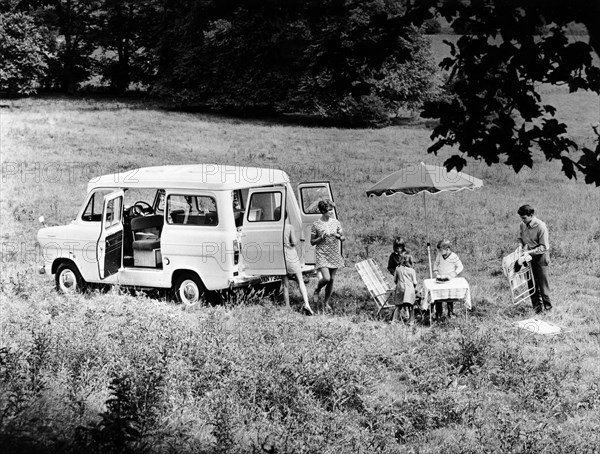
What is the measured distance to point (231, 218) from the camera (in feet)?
44.3

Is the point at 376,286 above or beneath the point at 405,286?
beneath

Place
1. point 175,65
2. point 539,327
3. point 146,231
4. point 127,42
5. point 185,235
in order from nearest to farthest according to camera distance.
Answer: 1. point 539,327
2. point 185,235
3. point 146,231
4. point 175,65
5. point 127,42

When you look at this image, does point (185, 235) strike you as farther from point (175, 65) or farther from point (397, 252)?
point (175, 65)

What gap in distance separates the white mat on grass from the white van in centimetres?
374

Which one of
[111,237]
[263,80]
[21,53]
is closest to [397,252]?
[111,237]

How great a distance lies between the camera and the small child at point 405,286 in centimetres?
1275

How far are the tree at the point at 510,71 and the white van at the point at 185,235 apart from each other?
6.74 meters

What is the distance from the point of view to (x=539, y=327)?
41.0ft

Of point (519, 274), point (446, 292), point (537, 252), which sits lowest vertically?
point (446, 292)

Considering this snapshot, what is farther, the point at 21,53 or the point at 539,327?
the point at 21,53

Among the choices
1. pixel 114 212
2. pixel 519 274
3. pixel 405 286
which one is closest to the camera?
pixel 405 286

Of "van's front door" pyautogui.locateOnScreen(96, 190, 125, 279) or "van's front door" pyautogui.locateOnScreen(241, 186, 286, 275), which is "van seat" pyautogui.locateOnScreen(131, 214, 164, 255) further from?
"van's front door" pyautogui.locateOnScreen(241, 186, 286, 275)

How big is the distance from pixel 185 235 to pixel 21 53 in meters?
41.4

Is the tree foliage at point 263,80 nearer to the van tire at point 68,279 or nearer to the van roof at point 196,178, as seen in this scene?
the van roof at point 196,178
